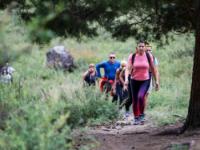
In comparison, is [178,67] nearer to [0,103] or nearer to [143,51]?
[143,51]

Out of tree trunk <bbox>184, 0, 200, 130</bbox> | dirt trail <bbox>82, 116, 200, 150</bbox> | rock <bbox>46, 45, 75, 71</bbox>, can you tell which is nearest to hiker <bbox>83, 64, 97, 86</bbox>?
dirt trail <bbox>82, 116, 200, 150</bbox>

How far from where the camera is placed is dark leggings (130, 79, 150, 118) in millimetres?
10242

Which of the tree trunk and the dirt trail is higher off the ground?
the tree trunk

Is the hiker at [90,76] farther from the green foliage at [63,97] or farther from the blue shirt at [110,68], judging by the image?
the blue shirt at [110,68]

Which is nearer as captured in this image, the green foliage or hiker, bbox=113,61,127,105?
the green foliage

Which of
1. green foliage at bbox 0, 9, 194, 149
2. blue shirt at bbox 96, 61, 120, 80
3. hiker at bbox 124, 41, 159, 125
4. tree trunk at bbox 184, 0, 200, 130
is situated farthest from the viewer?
blue shirt at bbox 96, 61, 120, 80

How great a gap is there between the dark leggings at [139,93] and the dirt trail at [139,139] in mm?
337

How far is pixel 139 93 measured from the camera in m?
10.3

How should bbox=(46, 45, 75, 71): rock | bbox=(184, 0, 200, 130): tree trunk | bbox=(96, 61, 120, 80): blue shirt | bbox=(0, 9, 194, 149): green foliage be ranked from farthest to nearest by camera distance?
bbox=(46, 45, 75, 71): rock < bbox=(96, 61, 120, 80): blue shirt < bbox=(184, 0, 200, 130): tree trunk < bbox=(0, 9, 194, 149): green foliage

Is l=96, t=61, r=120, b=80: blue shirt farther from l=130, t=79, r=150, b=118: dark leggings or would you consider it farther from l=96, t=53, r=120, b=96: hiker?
l=130, t=79, r=150, b=118: dark leggings

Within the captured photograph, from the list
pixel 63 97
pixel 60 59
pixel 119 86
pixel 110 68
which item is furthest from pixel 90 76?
pixel 60 59

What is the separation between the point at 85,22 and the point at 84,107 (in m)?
3.38

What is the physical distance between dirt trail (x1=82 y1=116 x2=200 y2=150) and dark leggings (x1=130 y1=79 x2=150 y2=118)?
34 cm

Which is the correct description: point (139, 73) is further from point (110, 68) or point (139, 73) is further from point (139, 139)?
point (110, 68)
